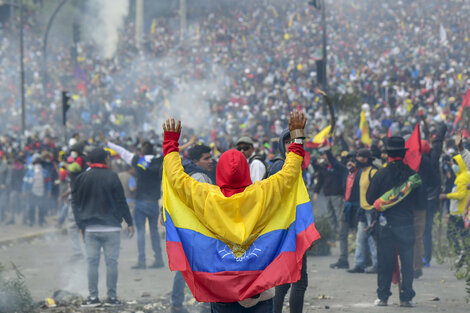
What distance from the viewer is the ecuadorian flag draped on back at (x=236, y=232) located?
4.19 metres

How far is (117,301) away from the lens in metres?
7.67

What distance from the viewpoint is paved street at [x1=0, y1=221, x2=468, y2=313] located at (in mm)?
7426

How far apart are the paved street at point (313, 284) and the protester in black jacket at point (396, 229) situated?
21 cm

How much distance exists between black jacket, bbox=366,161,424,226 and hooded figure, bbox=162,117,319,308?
2982mm

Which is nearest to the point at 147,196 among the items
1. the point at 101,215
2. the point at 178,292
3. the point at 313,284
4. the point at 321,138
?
the point at 321,138

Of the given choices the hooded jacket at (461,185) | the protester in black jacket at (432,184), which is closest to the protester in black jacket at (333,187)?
the protester in black jacket at (432,184)

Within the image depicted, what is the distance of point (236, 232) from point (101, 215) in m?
3.83

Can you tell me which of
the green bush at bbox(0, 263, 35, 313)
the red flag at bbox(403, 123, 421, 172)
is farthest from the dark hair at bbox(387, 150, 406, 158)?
the green bush at bbox(0, 263, 35, 313)

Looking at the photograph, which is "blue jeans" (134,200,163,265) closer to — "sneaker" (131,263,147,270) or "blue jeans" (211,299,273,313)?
"sneaker" (131,263,147,270)

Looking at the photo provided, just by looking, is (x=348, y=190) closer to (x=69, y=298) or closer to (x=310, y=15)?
(x=69, y=298)

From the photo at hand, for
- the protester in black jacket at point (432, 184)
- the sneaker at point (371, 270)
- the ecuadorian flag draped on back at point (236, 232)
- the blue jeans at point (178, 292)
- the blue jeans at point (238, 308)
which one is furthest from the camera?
the sneaker at point (371, 270)

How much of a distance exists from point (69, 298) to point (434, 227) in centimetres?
579

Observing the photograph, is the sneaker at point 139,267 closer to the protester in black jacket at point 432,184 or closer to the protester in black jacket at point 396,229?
the protester in black jacket at point 432,184

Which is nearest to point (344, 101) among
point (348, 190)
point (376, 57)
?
point (376, 57)
